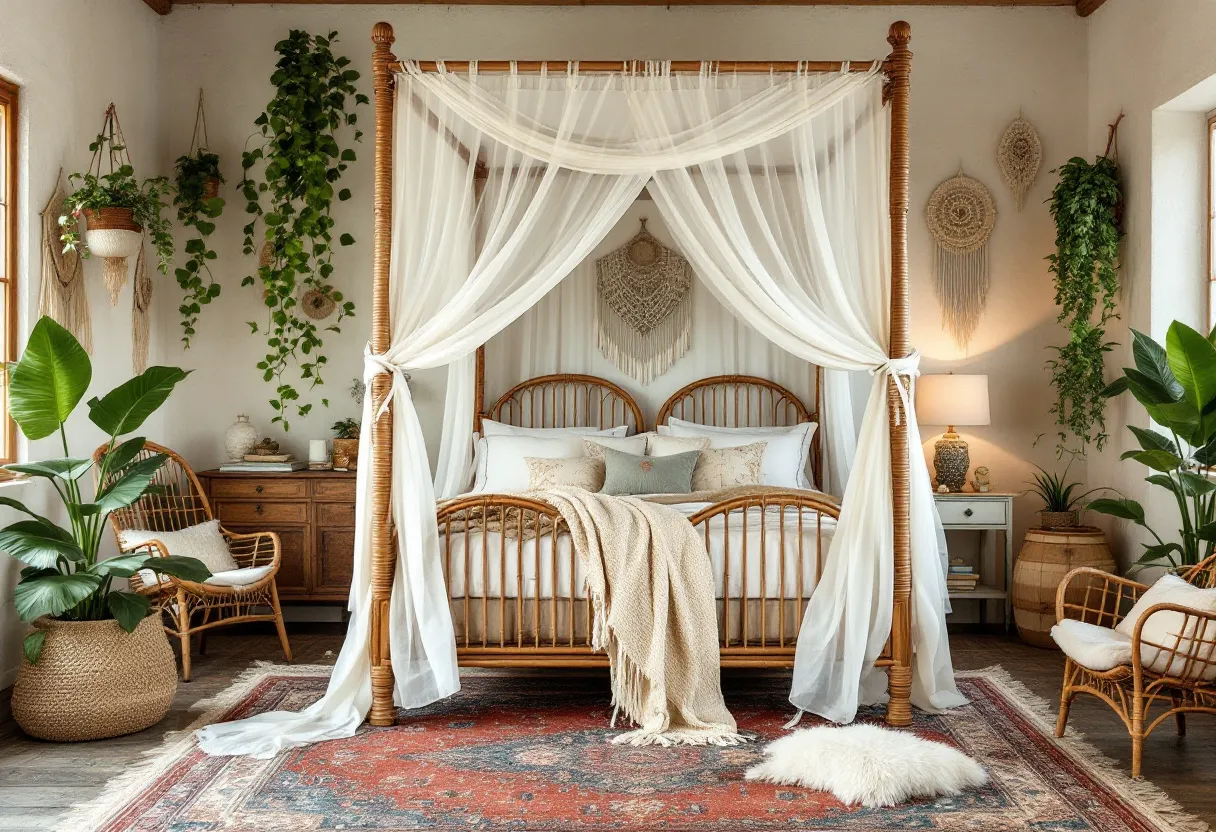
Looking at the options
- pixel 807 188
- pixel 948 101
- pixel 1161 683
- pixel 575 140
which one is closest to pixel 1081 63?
pixel 948 101

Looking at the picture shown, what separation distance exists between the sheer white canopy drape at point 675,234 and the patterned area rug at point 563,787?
24 centimetres

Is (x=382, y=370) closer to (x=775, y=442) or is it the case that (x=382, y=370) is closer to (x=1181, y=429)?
(x=775, y=442)

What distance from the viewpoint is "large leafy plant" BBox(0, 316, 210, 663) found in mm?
3670

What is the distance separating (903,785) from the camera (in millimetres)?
3199

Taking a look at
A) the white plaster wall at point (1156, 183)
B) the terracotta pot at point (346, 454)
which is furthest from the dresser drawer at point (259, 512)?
the white plaster wall at point (1156, 183)

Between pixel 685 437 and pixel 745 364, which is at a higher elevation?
pixel 745 364

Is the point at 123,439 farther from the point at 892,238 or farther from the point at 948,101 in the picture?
the point at 948,101

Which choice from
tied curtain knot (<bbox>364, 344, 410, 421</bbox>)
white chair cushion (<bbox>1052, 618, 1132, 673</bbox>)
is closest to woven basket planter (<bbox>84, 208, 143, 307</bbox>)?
tied curtain knot (<bbox>364, 344, 410, 421</bbox>)

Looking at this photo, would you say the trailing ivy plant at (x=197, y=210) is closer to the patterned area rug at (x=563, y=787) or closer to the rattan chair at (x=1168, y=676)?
the patterned area rug at (x=563, y=787)

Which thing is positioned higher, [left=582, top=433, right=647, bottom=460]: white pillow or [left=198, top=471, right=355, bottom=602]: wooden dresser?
[left=582, top=433, right=647, bottom=460]: white pillow

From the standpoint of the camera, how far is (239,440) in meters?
5.71

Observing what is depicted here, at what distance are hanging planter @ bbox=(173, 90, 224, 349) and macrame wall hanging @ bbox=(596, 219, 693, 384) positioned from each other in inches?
81.7

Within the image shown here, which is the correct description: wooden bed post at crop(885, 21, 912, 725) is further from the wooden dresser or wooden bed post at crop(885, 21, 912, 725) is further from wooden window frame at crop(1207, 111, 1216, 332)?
the wooden dresser

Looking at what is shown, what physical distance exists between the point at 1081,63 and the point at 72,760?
19.0ft
